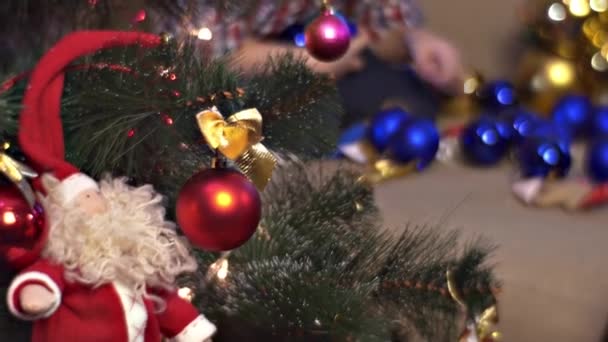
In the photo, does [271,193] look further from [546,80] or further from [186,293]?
[546,80]

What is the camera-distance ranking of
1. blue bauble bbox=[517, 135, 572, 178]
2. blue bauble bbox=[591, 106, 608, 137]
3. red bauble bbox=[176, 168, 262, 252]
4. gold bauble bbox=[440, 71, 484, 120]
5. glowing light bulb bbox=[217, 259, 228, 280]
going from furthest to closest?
gold bauble bbox=[440, 71, 484, 120] < blue bauble bbox=[591, 106, 608, 137] < blue bauble bbox=[517, 135, 572, 178] < glowing light bulb bbox=[217, 259, 228, 280] < red bauble bbox=[176, 168, 262, 252]

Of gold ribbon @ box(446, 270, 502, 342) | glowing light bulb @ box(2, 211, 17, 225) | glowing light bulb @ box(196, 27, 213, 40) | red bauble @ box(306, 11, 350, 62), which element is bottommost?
gold ribbon @ box(446, 270, 502, 342)

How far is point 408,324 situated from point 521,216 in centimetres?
35

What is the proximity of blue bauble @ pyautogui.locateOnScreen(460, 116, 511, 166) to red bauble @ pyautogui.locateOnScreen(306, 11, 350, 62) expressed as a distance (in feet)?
1.37

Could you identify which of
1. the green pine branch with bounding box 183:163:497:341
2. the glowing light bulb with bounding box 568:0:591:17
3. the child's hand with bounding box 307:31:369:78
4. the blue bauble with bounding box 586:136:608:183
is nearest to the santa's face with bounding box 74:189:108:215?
the green pine branch with bounding box 183:163:497:341

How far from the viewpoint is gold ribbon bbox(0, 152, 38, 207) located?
0.51 meters

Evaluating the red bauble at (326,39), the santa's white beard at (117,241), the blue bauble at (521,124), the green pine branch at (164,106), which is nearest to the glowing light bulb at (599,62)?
the blue bauble at (521,124)

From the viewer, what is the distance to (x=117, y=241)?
0.51m

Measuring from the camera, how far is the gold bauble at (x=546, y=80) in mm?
1271

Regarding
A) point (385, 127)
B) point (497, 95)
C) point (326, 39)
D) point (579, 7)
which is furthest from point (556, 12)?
point (326, 39)

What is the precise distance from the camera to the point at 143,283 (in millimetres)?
534

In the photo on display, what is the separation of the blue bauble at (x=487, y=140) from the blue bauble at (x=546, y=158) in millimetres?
56

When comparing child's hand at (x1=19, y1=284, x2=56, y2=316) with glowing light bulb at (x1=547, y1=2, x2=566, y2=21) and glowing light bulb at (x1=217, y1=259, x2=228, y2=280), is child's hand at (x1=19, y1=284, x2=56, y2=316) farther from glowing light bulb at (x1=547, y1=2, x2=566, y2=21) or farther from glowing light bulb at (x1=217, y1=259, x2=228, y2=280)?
glowing light bulb at (x1=547, y1=2, x2=566, y2=21)

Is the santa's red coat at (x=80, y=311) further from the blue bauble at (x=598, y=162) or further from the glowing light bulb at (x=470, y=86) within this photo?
the glowing light bulb at (x=470, y=86)
